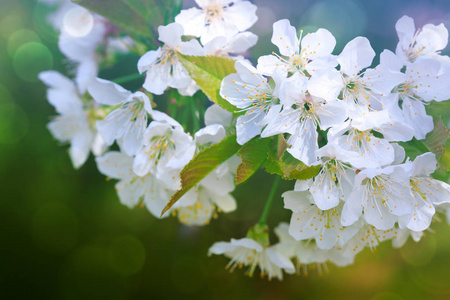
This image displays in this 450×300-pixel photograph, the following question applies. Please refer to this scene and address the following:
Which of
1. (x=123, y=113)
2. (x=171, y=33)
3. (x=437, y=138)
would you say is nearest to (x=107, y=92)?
(x=123, y=113)

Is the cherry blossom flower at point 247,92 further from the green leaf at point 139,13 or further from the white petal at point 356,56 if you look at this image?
the green leaf at point 139,13

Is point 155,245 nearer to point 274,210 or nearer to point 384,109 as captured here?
point 274,210

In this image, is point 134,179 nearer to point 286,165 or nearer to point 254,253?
point 254,253

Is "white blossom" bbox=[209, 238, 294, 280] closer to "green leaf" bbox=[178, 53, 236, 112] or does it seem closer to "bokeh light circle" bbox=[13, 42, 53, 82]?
"green leaf" bbox=[178, 53, 236, 112]

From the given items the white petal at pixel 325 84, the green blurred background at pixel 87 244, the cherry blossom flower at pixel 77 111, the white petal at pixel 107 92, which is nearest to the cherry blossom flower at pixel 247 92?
the white petal at pixel 325 84

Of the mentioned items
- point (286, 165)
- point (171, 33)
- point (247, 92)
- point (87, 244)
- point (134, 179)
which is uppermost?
point (171, 33)

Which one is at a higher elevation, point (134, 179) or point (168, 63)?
point (168, 63)

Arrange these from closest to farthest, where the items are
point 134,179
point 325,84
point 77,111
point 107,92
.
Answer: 1. point 325,84
2. point 107,92
3. point 134,179
4. point 77,111

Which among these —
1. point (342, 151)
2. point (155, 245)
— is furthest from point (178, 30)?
point (155, 245)
